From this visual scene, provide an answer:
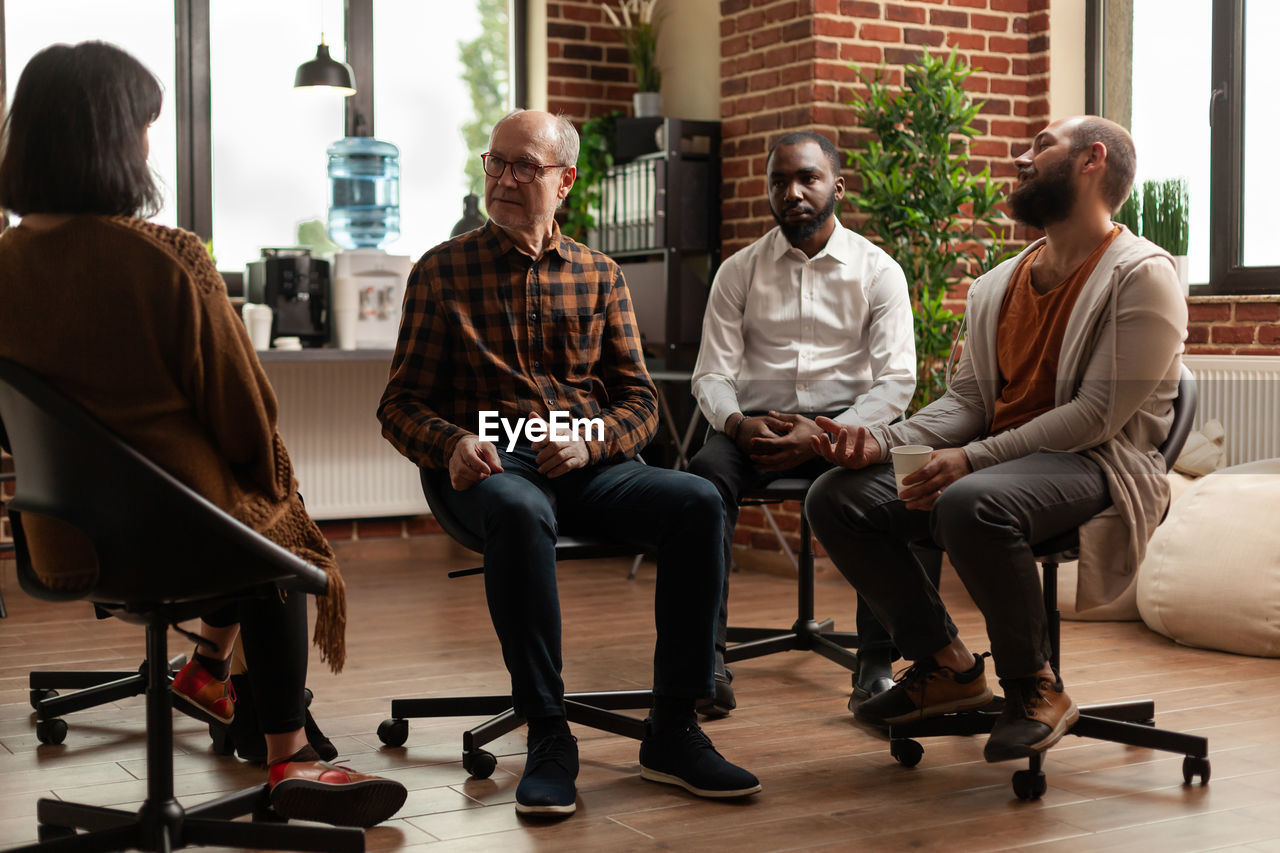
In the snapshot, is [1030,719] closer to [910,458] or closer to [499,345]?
[910,458]

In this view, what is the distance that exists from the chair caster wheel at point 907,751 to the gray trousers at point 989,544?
16 centimetres

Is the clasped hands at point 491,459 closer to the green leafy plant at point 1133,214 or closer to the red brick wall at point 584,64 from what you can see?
the green leafy plant at point 1133,214

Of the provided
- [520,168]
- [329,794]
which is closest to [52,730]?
[329,794]

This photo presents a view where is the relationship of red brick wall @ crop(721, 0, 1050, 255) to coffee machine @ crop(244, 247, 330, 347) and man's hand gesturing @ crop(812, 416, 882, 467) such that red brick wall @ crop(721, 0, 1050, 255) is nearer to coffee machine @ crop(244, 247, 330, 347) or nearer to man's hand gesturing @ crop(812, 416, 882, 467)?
coffee machine @ crop(244, 247, 330, 347)

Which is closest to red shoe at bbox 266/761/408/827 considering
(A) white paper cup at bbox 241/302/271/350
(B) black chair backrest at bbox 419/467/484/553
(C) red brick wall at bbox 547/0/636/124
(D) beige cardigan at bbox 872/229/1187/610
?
(B) black chair backrest at bbox 419/467/484/553

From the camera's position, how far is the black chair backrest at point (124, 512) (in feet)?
5.44

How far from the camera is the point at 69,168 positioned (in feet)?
5.79

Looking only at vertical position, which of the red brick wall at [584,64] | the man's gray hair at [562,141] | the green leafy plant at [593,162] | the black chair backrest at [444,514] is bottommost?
the black chair backrest at [444,514]

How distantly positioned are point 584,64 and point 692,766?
12.6 feet

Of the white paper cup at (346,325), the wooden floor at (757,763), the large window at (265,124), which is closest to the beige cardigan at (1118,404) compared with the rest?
the wooden floor at (757,763)

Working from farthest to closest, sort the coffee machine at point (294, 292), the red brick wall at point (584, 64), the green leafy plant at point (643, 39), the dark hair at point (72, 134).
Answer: the red brick wall at point (584, 64) → the green leafy plant at point (643, 39) → the coffee machine at point (294, 292) → the dark hair at point (72, 134)

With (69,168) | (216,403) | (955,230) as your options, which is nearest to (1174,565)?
(955,230)

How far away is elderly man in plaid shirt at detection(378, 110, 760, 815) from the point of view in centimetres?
225

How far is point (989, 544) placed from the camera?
2.27m
